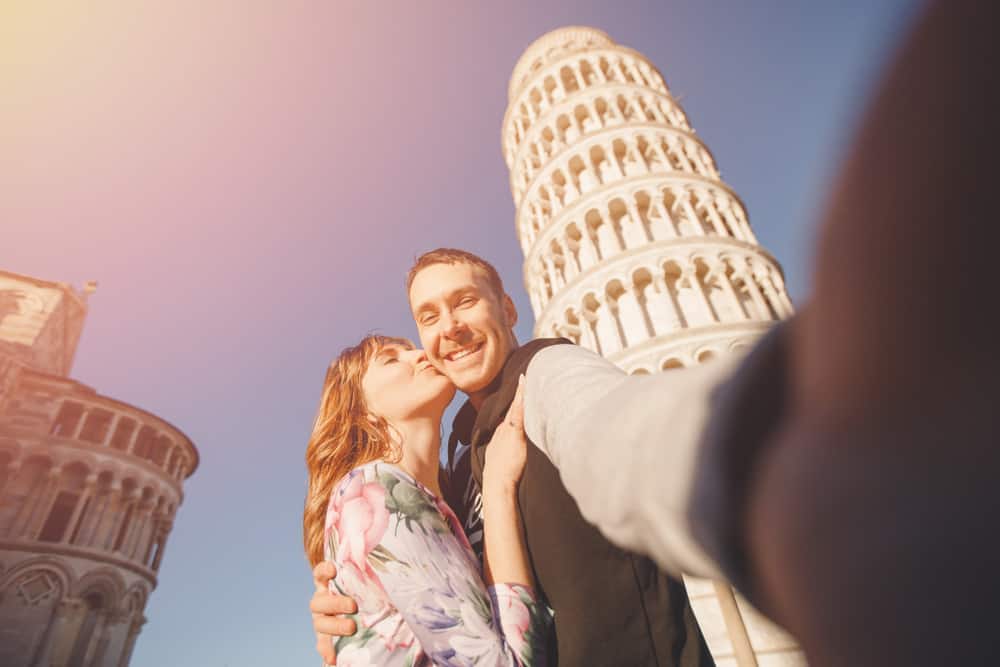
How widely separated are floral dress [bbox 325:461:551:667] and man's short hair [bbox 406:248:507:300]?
2.85 ft

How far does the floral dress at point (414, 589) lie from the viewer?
128 centimetres

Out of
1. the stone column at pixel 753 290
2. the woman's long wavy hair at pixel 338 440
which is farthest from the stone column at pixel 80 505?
the stone column at pixel 753 290

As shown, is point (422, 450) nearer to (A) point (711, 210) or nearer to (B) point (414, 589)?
(B) point (414, 589)

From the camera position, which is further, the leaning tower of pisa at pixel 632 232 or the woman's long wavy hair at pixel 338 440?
the leaning tower of pisa at pixel 632 232

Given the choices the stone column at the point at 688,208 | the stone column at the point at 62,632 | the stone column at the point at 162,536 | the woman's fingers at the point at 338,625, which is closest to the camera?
the woman's fingers at the point at 338,625

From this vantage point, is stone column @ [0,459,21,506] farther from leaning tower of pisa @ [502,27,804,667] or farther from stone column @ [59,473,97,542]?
leaning tower of pisa @ [502,27,804,667]

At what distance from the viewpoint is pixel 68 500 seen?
1914 centimetres

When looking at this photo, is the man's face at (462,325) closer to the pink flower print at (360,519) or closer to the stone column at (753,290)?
the pink flower print at (360,519)

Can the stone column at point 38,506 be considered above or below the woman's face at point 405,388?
above

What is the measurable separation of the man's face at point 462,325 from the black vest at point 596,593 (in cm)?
A: 55

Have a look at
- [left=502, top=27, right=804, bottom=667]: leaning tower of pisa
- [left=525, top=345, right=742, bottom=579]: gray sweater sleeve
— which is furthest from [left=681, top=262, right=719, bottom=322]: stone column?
[left=525, top=345, right=742, bottom=579]: gray sweater sleeve

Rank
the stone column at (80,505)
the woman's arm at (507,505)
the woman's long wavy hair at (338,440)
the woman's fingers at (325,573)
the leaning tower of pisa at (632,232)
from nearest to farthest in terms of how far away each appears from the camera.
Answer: the woman's arm at (507,505)
the woman's fingers at (325,573)
the woman's long wavy hair at (338,440)
the leaning tower of pisa at (632,232)
the stone column at (80,505)

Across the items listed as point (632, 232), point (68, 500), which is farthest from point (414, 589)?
point (68, 500)

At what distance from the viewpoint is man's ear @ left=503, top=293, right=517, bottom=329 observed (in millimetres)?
2169
